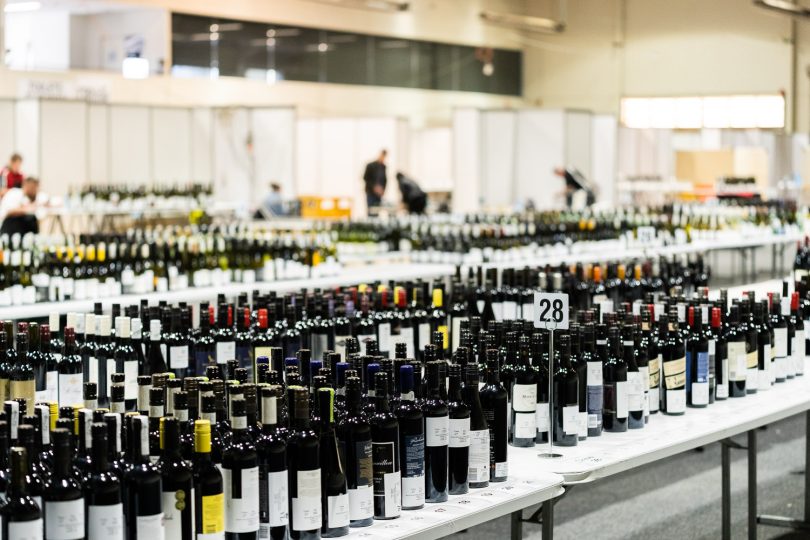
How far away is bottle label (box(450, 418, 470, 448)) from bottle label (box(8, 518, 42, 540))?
3.40 ft

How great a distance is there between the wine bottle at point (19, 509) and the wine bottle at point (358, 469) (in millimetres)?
705

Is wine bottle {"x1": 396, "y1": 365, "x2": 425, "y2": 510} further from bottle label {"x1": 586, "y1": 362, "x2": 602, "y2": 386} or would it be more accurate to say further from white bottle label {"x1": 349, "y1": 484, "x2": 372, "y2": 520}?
bottle label {"x1": 586, "y1": 362, "x2": 602, "y2": 386}

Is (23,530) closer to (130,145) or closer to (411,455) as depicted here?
(411,455)

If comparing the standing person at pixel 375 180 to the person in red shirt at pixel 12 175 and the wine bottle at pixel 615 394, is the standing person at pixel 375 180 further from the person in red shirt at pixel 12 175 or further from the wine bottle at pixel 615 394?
the wine bottle at pixel 615 394

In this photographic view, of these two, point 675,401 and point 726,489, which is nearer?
point 675,401

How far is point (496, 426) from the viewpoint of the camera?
295 cm

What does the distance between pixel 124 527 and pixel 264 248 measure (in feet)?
19.0

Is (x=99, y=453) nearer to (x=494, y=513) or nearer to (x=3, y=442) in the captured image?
(x=3, y=442)

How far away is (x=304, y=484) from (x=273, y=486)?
0.24 ft

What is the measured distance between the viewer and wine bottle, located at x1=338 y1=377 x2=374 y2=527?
8.40ft

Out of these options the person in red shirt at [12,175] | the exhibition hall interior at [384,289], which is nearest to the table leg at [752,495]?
the exhibition hall interior at [384,289]

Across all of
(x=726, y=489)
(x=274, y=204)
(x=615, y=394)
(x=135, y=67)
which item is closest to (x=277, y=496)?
(x=615, y=394)

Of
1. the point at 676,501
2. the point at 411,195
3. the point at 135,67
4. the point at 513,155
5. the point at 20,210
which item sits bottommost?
the point at 676,501

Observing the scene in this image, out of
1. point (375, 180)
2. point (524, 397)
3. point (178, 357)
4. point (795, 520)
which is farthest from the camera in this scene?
point (375, 180)
